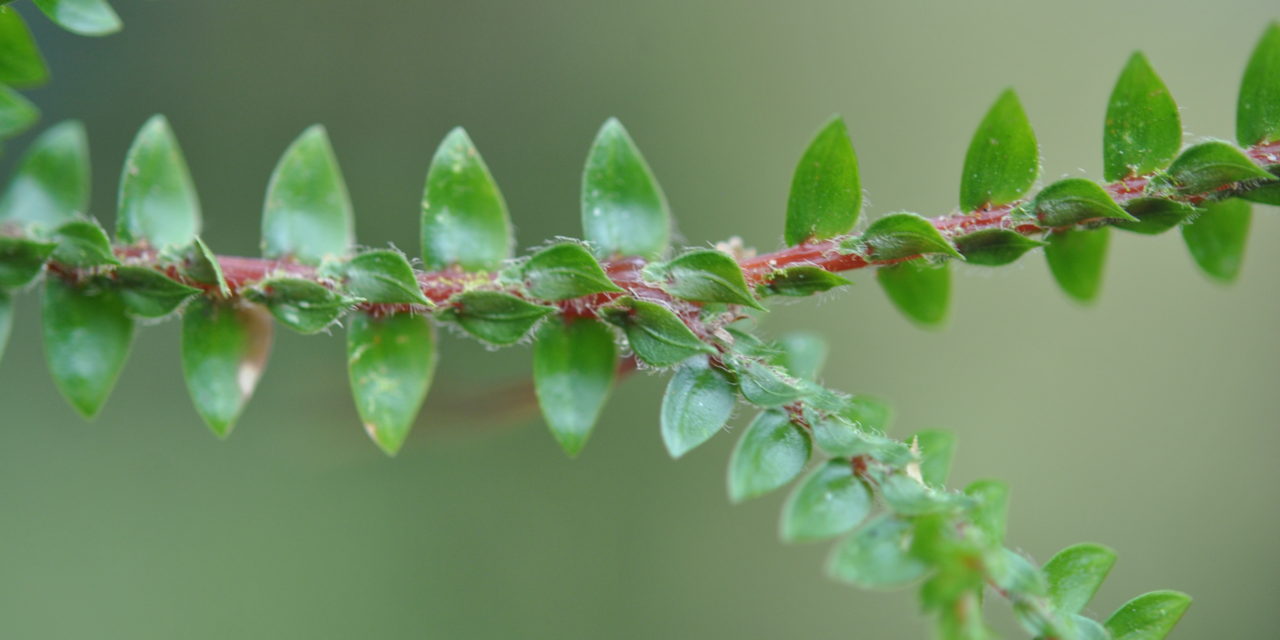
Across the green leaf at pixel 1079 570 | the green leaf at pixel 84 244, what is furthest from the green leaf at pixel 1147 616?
the green leaf at pixel 84 244

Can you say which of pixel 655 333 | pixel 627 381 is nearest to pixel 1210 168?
pixel 655 333

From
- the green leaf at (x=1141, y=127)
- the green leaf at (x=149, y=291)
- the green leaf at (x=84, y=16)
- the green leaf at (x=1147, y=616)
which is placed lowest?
the green leaf at (x=1147, y=616)

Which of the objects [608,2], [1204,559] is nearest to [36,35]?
[608,2]

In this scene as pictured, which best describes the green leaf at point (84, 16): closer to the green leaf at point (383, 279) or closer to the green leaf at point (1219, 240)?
the green leaf at point (383, 279)

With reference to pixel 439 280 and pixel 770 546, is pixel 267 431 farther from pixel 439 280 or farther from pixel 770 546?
pixel 439 280

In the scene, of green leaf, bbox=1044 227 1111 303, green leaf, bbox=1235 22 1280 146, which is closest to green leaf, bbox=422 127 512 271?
green leaf, bbox=1044 227 1111 303

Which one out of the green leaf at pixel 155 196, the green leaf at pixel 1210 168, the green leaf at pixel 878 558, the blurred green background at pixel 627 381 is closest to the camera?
the green leaf at pixel 878 558

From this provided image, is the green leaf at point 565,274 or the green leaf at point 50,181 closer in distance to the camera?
the green leaf at point 565,274
